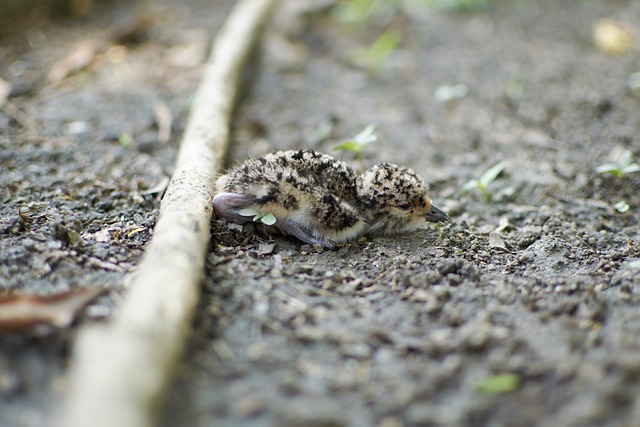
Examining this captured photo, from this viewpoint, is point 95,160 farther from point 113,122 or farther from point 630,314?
point 630,314

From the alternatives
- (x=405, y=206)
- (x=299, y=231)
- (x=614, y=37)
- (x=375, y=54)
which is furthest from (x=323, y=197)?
(x=614, y=37)

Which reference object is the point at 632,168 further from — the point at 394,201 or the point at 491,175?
the point at 394,201

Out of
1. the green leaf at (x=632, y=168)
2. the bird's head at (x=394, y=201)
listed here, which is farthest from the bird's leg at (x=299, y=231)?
the green leaf at (x=632, y=168)

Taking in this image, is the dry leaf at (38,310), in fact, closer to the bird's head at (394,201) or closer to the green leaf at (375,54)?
the bird's head at (394,201)

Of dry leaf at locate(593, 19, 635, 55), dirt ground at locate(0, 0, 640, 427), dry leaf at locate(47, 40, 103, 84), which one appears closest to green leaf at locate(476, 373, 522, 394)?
dirt ground at locate(0, 0, 640, 427)

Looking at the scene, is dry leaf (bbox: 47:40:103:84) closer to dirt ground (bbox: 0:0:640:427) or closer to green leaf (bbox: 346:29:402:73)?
dirt ground (bbox: 0:0:640:427)
